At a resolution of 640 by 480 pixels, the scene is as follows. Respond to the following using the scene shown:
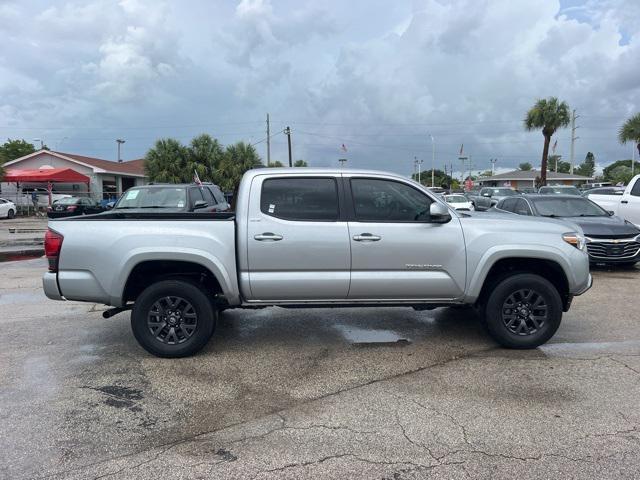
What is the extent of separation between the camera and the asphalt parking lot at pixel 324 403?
326cm

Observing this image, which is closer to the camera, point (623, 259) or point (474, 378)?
point (474, 378)

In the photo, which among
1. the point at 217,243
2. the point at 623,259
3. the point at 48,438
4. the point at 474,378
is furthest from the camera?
the point at 623,259

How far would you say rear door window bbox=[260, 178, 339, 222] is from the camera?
5090 millimetres

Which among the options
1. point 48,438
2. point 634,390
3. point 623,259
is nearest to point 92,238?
point 48,438

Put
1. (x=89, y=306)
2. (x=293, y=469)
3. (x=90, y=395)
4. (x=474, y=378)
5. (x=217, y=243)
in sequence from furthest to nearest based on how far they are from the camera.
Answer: (x=89, y=306) → (x=217, y=243) → (x=474, y=378) → (x=90, y=395) → (x=293, y=469)

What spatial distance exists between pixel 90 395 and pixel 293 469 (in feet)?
6.89

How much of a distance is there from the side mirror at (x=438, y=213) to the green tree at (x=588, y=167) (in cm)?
11281

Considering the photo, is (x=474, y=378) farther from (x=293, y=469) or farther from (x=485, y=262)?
(x=293, y=469)

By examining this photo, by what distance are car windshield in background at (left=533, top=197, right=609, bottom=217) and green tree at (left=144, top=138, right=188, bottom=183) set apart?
27.3 m

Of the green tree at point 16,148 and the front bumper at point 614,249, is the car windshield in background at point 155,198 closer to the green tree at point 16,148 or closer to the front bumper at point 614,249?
the front bumper at point 614,249

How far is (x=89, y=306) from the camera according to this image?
7352 mm

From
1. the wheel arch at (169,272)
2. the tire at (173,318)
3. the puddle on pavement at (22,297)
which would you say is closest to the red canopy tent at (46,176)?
the puddle on pavement at (22,297)

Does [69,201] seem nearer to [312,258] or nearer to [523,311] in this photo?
[312,258]

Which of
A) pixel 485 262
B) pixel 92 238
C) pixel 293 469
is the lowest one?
pixel 293 469
